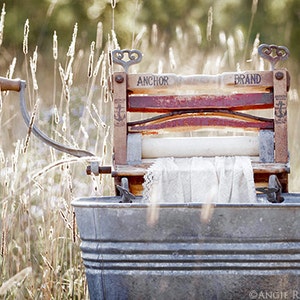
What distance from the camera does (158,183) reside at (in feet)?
9.29

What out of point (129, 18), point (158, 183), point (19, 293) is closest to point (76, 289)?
point (19, 293)

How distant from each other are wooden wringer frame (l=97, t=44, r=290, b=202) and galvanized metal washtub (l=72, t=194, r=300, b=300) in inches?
22.0

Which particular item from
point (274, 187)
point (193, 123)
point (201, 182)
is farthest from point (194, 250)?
point (193, 123)

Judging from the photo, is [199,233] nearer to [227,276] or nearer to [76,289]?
[227,276]

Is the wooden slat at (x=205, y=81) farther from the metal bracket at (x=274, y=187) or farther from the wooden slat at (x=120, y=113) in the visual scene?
the metal bracket at (x=274, y=187)

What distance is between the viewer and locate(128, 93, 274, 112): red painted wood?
10.4 ft

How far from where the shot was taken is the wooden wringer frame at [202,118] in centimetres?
310

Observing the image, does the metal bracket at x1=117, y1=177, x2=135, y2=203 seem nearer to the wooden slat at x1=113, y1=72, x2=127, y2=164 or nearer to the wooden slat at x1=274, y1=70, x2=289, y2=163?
the wooden slat at x1=113, y1=72, x2=127, y2=164

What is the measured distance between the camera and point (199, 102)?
321 centimetres

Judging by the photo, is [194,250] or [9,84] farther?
[9,84]

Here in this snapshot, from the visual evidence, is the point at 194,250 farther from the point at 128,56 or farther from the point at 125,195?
the point at 128,56

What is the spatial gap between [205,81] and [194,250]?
90 centimetres

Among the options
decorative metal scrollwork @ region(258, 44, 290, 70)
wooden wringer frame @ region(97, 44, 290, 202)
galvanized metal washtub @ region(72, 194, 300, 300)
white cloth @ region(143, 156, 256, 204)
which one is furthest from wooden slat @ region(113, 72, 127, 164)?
galvanized metal washtub @ region(72, 194, 300, 300)

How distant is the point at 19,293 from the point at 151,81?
40.8 inches
